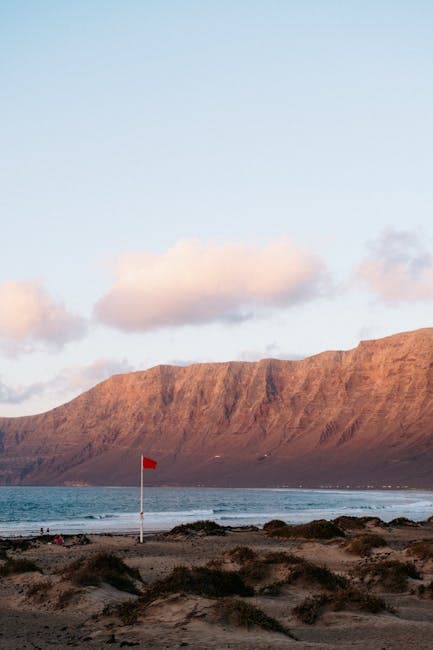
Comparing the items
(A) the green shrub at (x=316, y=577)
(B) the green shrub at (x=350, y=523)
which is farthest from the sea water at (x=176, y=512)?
(A) the green shrub at (x=316, y=577)

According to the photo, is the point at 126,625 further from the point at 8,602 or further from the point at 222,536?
the point at 222,536

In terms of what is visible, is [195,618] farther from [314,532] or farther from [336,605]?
[314,532]

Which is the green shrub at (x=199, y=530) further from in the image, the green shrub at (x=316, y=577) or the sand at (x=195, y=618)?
the green shrub at (x=316, y=577)

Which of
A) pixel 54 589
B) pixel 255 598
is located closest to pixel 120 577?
pixel 54 589

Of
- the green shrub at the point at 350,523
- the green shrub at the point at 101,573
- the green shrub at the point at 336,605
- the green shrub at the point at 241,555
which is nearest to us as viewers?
the green shrub at the point at 336,605

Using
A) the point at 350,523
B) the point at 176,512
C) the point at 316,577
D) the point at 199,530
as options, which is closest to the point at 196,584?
the point at 316,577

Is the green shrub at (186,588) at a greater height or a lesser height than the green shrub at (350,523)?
greater

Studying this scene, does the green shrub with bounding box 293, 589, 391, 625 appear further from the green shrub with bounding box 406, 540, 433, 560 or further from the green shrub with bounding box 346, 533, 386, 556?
the green shrub with bounding box 346, 533, 386, 556

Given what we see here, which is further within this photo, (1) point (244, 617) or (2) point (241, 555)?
(2) point (241, 555)

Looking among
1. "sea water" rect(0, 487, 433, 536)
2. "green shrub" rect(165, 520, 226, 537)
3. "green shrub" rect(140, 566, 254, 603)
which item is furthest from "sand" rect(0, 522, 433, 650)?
"sea water" rect(0, 487, 433, 536)

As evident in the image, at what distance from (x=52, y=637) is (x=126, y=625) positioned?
134 cm

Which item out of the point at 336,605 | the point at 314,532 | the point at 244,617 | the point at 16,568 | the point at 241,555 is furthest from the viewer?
the point at 314,532

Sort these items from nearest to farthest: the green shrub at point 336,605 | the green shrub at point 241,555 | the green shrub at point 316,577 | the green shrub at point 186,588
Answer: the green shrub at point 186,588, the green shrub at point 336,605, the green shrub at point 316,577, the green shrub at point 241,555

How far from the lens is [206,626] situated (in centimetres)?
1384
